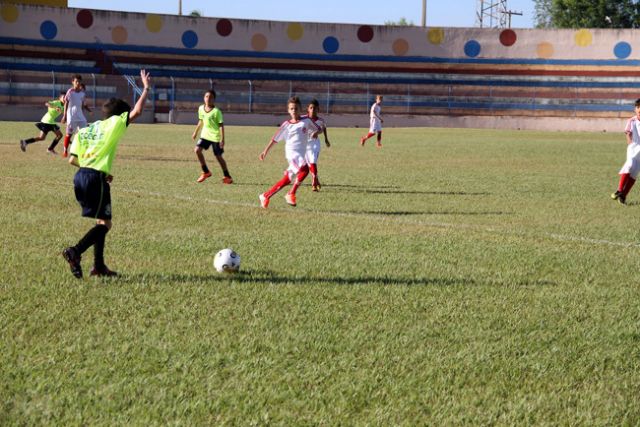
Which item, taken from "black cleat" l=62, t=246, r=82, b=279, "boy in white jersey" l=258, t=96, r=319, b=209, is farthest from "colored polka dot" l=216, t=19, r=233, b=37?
"black cleat" l=62, t=246, r=82, b=279

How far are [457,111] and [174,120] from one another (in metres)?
17.5

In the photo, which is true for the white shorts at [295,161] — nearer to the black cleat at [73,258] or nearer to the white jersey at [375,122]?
the black cleat at [73,258]

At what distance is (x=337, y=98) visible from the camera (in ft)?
167

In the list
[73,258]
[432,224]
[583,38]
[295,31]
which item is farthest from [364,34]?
[73,258]

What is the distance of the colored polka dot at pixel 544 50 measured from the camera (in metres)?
54.1

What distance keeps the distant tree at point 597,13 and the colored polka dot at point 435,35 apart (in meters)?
38.2

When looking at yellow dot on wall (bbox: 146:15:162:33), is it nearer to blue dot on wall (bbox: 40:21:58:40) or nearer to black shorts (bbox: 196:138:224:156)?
blue dot on wall (bbox: 40:21:58:40)

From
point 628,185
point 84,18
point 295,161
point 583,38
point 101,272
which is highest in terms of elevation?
point 84,18

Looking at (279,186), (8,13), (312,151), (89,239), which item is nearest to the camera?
(89,239)

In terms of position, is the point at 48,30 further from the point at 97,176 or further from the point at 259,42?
the point at 97,176

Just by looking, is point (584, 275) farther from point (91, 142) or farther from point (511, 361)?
point (91, 142)

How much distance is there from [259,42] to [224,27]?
238 cm

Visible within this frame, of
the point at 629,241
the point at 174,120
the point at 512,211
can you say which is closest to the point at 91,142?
the point at 629,241

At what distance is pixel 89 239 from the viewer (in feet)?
21.2
